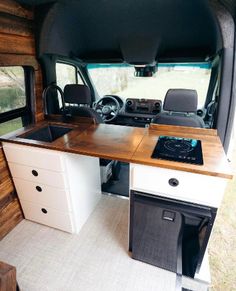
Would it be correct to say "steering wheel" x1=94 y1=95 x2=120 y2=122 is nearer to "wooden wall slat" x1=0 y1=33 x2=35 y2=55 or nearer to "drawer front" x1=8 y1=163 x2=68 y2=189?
"wooden wall slat" x1=0 y1=33 x2=35 y2=55

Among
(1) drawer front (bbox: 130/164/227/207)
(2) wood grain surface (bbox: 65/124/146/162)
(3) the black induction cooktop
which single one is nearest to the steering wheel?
(2) wood grain surface (bbox: 65/124/146/162)

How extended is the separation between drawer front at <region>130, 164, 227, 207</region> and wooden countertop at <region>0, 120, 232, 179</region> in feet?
0.16

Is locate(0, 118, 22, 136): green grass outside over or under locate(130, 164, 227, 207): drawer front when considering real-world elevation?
over

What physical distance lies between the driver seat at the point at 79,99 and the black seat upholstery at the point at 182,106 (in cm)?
76

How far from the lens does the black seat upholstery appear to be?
1.62m

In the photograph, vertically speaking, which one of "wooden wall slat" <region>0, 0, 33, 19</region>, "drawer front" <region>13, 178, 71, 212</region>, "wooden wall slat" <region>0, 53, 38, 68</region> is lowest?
"drawer front" <region>13, 178, 71, 212</region>

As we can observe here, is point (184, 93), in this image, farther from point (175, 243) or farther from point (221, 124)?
point (175, 243)

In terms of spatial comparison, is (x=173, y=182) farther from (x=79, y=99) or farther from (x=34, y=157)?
(x=79, y=99)

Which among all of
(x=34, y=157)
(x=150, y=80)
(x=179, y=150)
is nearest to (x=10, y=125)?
(x=34, y=157)

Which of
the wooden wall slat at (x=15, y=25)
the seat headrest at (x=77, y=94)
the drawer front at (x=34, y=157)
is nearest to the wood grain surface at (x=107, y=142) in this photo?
the drawer front at (x=34, y=157)

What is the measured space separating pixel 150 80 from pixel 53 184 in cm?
216

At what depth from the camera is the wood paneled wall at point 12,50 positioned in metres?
1.49

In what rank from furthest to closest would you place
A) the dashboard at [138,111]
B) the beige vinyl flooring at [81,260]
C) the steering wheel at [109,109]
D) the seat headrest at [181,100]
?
the steering wheel at [109,109] < the dashboard at [138,111] < the seat headrest at [181,100] < the beige vinyl flooring at [81,260]

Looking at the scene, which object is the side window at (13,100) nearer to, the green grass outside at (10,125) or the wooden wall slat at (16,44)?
the green grass outside at (10,125)
